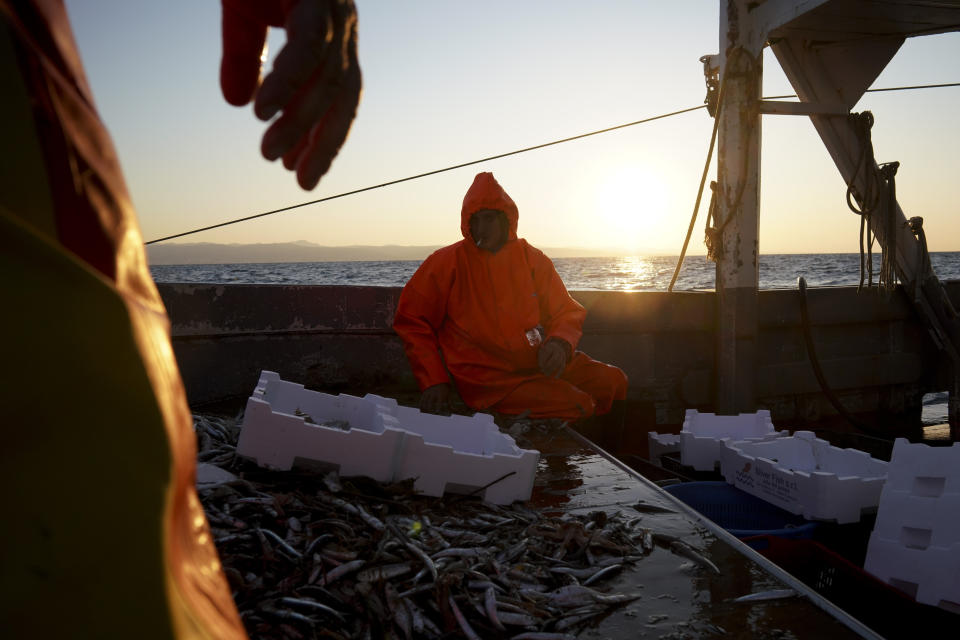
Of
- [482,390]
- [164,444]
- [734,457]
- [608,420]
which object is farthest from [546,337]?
→ [164,444]

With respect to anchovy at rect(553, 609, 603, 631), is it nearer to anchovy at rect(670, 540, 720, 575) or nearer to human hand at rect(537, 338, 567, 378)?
anchovy at rect(670, 540, 720, 575)

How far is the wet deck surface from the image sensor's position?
2410 mm

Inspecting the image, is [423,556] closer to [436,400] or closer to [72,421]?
[72,421]

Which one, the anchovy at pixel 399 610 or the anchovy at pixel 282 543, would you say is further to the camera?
the anchovy at pixel 282 543

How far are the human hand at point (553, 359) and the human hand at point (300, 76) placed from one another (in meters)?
4.98

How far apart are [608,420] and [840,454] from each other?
8.98 ft

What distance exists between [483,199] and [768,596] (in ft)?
14.9

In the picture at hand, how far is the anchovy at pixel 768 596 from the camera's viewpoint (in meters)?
2.61

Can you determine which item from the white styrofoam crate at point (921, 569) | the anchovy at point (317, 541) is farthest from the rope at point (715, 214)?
the anchovy at point (317, 541)

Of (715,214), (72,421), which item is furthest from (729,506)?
(72,421)

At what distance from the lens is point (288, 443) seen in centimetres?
358

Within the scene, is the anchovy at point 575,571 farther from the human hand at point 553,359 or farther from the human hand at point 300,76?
the human hand at point 553,359

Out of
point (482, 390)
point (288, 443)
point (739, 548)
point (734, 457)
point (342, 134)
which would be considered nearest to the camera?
point (342, 134)

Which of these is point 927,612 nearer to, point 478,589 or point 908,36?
point 478,589
